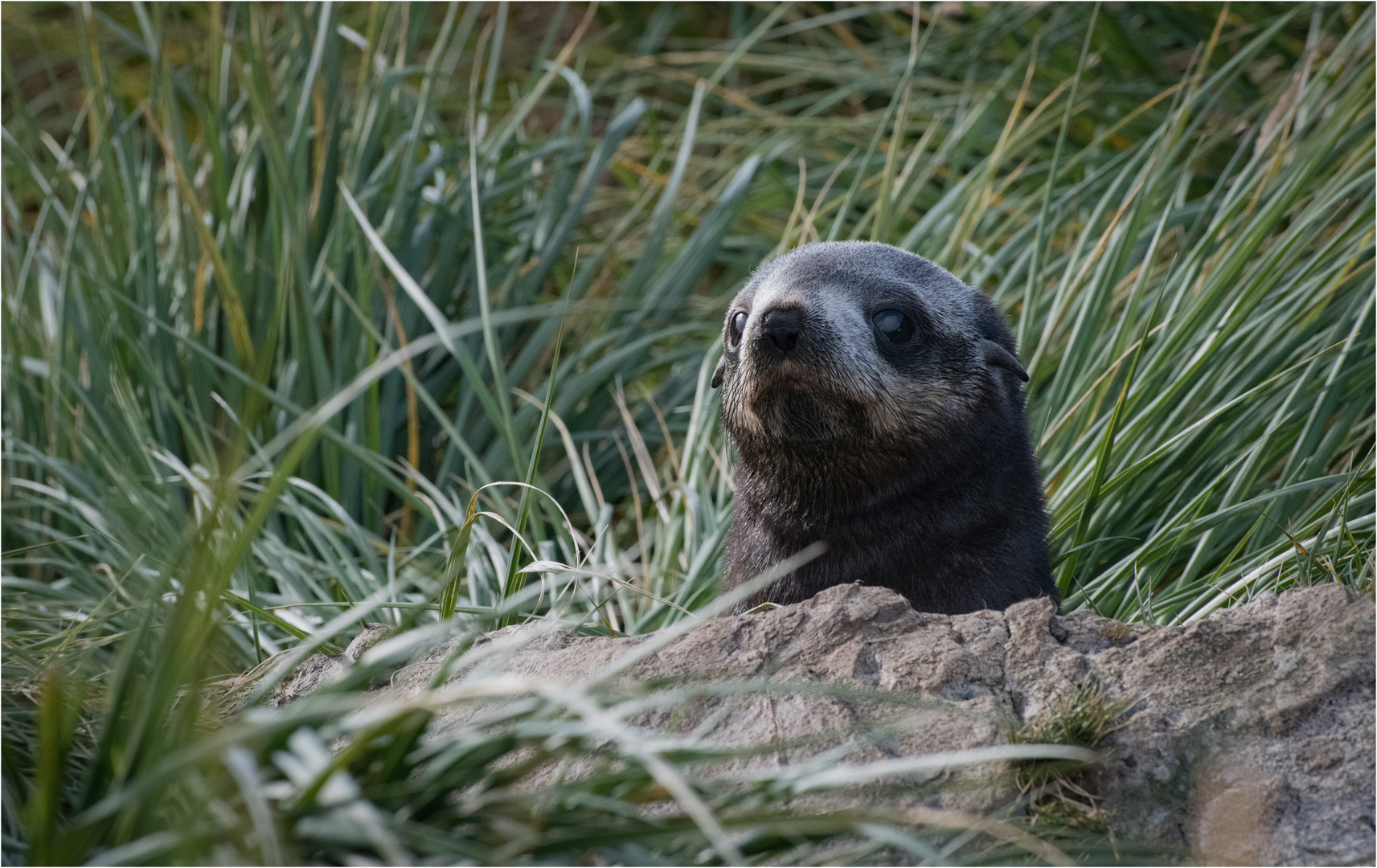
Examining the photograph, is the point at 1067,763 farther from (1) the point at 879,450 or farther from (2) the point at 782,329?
(2) the point at 782,329

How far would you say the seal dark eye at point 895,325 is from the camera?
3414mm

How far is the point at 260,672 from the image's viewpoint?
9.16 feet

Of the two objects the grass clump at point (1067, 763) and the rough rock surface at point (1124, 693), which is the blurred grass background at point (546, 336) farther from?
the rough rock surface at point (1124, 693)

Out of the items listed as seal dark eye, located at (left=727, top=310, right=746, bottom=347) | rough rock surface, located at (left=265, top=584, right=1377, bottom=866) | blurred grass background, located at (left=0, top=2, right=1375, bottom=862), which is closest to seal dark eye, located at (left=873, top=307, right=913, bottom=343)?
seal dark eye, located at (left=727, top=310, right=746, bottom=347)

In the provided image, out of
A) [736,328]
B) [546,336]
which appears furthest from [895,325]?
[546,336]

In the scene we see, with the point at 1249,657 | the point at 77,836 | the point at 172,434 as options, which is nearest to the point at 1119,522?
the point at 1249,657

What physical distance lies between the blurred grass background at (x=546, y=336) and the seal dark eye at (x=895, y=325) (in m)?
0.66

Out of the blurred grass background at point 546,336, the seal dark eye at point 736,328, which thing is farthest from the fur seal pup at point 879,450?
the blurred grass background at point 546,336

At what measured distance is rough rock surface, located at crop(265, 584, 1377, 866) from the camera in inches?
78.9

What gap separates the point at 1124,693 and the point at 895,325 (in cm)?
147

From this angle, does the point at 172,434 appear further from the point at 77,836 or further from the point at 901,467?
the point at 77,836

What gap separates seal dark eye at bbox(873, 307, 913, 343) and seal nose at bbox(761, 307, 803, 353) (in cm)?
33

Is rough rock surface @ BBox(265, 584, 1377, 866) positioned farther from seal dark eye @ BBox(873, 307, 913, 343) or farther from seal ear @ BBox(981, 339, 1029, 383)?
seal ear @ BBox(981, 339, 1029, 383)

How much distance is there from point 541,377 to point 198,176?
1986 millimetres
